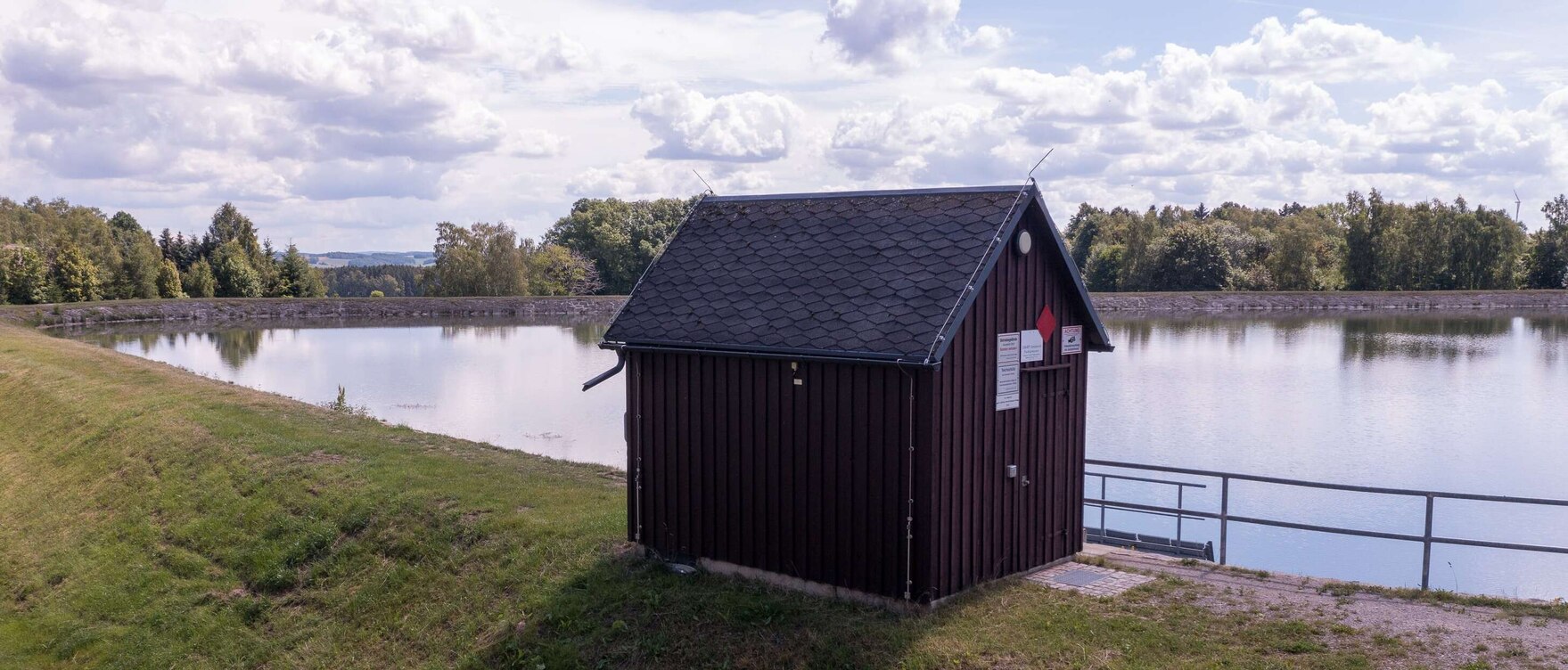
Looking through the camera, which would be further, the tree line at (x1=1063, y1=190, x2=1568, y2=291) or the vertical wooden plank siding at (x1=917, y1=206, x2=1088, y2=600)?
the tree line at (x1=1063, y1=190, x2=1568, y2=291)

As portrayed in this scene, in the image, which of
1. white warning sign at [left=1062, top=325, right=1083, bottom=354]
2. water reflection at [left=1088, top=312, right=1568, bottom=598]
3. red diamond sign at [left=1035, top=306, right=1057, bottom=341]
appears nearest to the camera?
red diamond sign at [left=1035, top=306, right=1057, bottom=341]

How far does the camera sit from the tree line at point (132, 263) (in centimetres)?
6569

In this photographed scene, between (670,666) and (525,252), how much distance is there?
8384 cm

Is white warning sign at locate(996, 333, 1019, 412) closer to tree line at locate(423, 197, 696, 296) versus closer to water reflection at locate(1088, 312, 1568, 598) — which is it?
water reflection at locate(1088, 312, 1568, 598)

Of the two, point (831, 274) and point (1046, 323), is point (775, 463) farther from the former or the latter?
point (1046, 323)

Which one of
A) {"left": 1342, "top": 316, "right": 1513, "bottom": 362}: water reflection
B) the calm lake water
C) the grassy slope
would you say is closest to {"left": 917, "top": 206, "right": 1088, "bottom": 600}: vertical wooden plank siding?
the grassy slope

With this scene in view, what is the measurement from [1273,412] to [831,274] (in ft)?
70.2

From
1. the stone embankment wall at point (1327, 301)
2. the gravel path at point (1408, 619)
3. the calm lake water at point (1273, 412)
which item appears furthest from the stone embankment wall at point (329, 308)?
the gravel path at point (1408, 619)

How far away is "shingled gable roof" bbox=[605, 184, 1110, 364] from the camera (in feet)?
30.1

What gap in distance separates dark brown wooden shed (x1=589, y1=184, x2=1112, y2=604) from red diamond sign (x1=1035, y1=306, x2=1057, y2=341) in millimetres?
18

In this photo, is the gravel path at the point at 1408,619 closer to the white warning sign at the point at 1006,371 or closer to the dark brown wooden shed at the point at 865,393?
the dark brown wooden shed at the point at 865,393

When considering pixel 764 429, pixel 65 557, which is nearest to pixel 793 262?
pixel 764 429

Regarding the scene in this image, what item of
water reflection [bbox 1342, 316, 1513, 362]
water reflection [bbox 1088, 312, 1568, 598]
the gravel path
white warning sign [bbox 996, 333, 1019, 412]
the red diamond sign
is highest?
the red diamond sign

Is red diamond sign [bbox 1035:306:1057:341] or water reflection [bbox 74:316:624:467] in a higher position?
red diamond sign [bbox 1035:306:1057:341]
